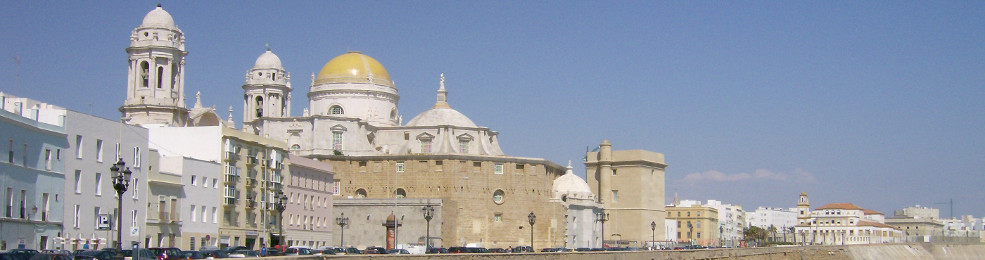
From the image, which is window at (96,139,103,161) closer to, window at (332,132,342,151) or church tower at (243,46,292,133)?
window at (332,132,342,151)

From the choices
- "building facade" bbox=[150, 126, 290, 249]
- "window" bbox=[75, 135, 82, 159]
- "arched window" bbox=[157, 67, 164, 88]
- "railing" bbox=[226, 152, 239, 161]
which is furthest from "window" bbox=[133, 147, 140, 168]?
"arched window" bbox=[157, 67, 164, 88]

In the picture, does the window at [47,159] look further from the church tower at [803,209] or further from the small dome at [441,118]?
the church tower at [803,209]

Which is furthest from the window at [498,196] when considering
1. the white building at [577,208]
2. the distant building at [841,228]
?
the distant building at [841,228]

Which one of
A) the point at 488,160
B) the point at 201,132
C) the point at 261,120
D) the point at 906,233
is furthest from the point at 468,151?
the point at 906,233

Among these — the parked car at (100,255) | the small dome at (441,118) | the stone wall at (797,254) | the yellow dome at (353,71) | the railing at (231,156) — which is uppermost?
the yellow dome at (353,71)

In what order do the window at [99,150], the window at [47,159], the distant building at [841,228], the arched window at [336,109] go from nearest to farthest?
the window at [47,159] → the window at [99,150] → the arched window at [336,109] → the distant building at [841,228]

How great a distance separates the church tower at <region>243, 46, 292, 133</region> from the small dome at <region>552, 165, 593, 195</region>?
900 inches

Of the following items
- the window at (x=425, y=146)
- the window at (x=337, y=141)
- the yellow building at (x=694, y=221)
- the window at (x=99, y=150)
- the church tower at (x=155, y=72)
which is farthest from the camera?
the yellow building at (x=694, y=221)

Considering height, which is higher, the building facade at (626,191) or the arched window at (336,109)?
the arched window at (336,109)

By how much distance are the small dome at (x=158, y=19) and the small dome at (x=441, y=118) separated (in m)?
26.1

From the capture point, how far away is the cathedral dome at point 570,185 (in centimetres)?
9469

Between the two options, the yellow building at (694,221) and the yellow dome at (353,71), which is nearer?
the yellow dome at (353,71)

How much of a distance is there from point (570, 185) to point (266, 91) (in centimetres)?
2608

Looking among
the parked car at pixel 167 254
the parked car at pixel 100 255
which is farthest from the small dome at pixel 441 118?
the parked car at pixel 100 255
